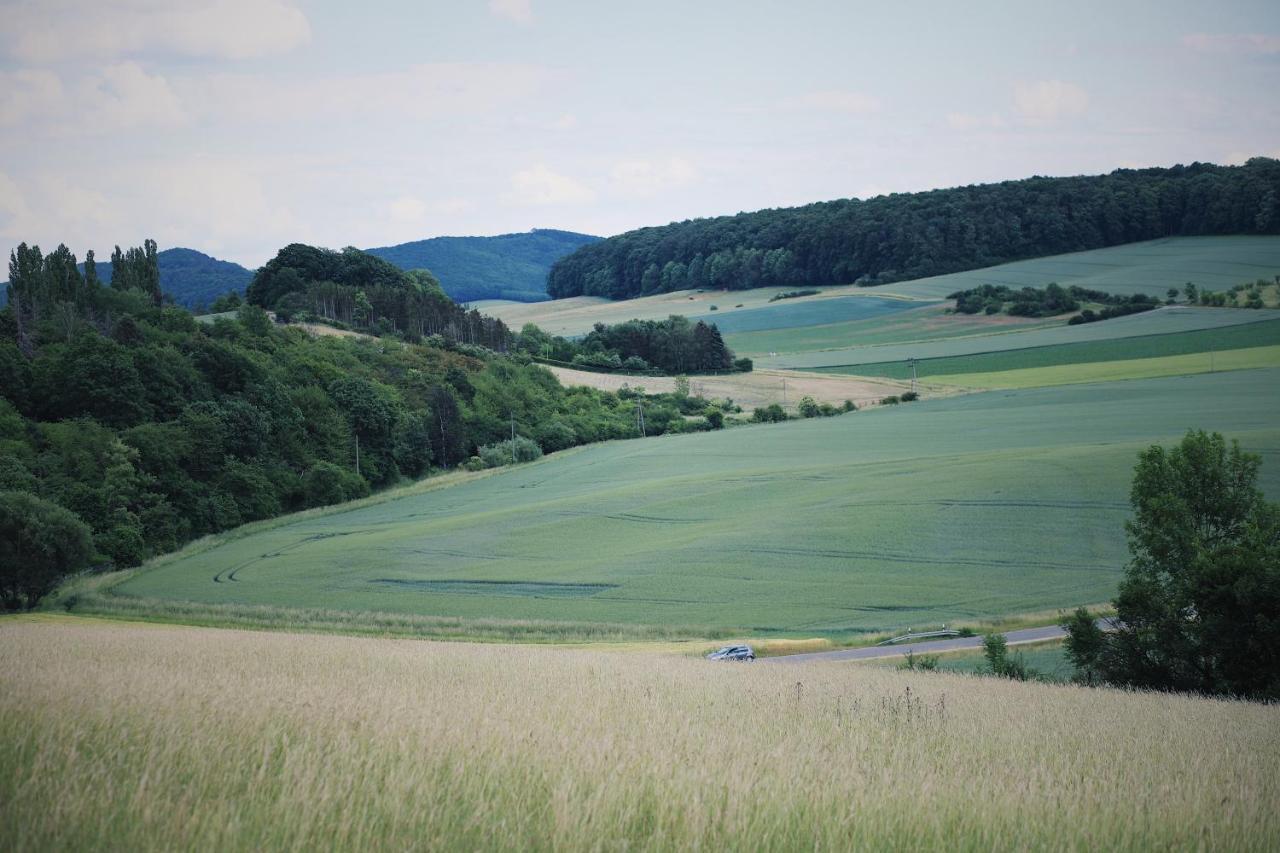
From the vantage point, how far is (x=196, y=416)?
72812 millimetres

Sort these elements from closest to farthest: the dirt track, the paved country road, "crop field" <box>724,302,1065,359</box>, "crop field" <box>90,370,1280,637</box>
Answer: the paved country road, "crop field" <box>90,370,1280,637</box>, the dirt track, "crop field" <box>724,302,1065,359</box>

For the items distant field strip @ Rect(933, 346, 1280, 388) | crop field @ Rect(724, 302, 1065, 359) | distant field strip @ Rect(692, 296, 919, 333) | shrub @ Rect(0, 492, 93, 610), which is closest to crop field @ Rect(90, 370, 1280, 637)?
shrub @ Rect(0, 492, 93, 610)

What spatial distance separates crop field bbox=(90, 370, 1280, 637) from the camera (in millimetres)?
40250

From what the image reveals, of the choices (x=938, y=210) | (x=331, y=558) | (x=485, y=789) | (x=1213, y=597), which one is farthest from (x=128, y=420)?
(x=938, y=210)

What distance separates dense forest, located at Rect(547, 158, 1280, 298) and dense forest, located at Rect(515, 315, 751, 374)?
163 ft

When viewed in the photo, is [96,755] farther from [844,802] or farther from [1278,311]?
[1278,311]

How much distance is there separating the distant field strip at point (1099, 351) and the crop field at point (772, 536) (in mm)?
19083

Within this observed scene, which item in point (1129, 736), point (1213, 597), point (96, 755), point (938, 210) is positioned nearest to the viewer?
point (96, 755)

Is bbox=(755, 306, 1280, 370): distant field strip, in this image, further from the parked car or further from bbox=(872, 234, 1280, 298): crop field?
the parked car

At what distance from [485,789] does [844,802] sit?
→ 6.87 ft

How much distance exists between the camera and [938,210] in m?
170

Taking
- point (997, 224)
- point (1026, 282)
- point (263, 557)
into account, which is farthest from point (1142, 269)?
point (263, 557)

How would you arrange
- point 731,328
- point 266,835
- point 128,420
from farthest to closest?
point 731,328 → point 128,420 → point 266,835

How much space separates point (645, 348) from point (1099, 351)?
55.0 m
